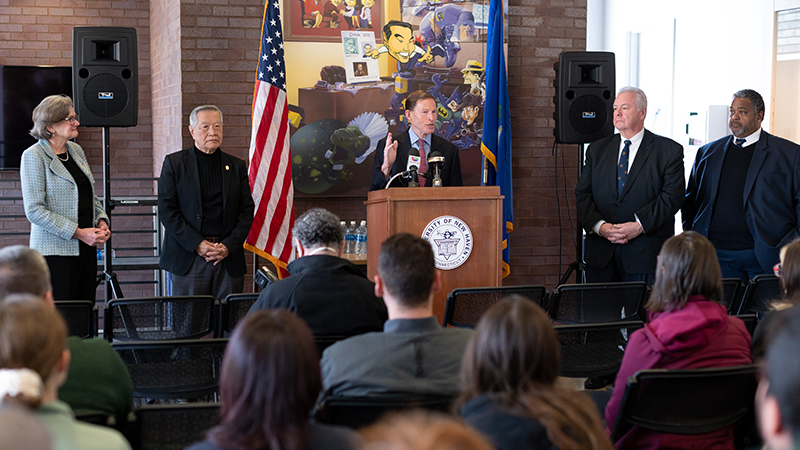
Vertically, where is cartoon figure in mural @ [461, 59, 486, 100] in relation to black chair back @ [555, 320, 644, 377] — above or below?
above

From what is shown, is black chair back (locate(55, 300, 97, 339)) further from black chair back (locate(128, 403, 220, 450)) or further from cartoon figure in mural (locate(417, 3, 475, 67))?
cartoon figure in mural (locate(417, 3, 475, 67))

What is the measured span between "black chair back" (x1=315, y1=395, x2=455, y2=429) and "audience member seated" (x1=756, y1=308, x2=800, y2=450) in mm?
974

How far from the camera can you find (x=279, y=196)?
503 cm

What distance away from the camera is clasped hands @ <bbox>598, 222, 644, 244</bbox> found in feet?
14.9

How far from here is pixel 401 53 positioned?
5680 millimetres

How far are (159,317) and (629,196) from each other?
302 cm

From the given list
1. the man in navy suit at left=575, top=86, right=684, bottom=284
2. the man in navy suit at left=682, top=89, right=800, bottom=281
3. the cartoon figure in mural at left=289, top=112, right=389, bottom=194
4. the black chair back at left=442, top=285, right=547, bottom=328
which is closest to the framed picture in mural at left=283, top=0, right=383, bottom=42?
the cartoon figure in mural at left=289, top=112, right=389, bottom=194

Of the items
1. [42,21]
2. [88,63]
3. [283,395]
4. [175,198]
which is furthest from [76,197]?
[42,21]

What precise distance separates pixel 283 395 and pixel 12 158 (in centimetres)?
684

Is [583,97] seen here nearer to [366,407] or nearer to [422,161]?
[422,161]

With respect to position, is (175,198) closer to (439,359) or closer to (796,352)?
(439,359)

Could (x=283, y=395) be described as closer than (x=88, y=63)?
Yes

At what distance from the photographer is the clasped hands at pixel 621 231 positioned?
455 centimetres

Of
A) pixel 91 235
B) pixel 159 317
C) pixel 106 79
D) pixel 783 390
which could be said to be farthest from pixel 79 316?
pixel 783 390
